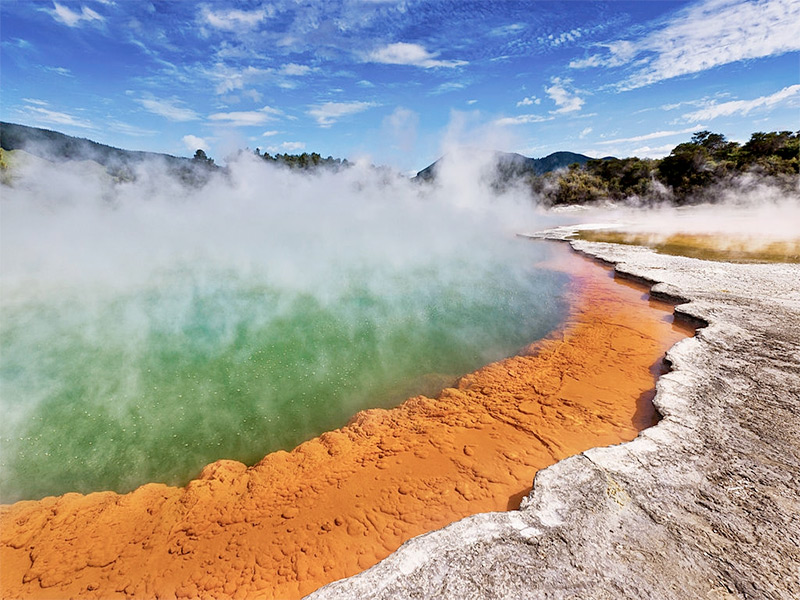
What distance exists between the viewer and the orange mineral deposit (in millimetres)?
2740

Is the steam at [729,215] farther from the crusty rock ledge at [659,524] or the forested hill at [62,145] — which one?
the forested hill at [62,145]

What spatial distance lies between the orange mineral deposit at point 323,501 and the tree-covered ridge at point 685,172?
31368mm

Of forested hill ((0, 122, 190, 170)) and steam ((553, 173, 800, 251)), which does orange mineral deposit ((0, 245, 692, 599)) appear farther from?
forested hill ((0, 122, 190, 170))

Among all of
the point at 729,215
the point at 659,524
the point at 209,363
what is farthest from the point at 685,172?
the point at 209,363

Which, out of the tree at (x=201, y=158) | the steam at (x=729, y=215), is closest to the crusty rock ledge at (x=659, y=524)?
the steam at (x=729, y=215)

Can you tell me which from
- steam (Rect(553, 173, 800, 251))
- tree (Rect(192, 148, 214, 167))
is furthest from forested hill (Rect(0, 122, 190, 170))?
steam (Rect(553, 173, 800, 251))

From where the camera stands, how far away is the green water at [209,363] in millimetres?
4102

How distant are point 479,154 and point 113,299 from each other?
127 ft

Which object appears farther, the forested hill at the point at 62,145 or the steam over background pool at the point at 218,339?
the forested hill at the point at 62,145

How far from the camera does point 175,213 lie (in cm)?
2484

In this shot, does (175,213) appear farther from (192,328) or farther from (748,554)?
(748,554)

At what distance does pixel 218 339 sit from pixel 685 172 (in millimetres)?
37202

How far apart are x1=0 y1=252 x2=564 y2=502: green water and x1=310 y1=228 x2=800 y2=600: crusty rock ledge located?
256 cm

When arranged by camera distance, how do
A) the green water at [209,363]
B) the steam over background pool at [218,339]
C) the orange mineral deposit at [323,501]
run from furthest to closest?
the steam over background pool at [218,339], the green water at [209,363], the orange mineral deposit at [323,501]
